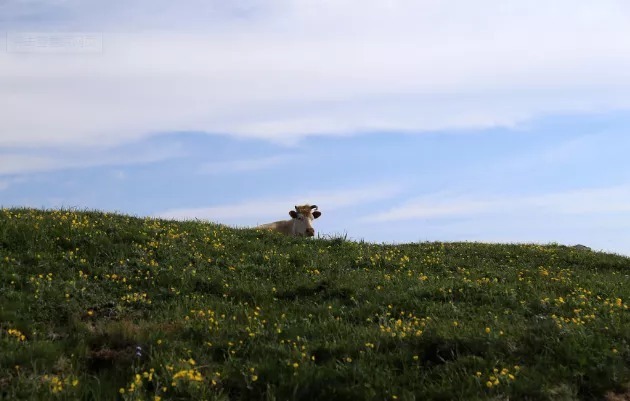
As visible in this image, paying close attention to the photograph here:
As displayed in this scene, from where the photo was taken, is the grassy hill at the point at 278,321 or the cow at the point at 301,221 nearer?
the grassy hill at the point at 278,321

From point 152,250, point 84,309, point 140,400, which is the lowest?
point 140,400

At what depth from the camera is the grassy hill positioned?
328 inches

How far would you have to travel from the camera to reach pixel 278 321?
10922 mm

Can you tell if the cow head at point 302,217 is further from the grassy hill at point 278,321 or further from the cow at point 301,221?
the grassy hill at point 278,321

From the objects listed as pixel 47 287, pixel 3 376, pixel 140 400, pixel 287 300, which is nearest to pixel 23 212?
pixel 47 287

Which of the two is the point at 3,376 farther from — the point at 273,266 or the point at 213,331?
the point at 273,266

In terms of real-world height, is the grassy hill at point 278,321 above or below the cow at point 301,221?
below

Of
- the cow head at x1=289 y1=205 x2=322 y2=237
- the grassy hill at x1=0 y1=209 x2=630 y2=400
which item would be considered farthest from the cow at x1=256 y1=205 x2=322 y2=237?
the grassy hill at x1=0 y1=209 x2=630 y2=400

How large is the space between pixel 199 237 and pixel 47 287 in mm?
5923

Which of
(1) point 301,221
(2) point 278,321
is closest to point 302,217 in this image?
(1) point 301,221

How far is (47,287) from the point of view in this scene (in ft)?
38.9

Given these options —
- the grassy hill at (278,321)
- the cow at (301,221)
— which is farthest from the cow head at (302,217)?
the grassy hill at (278,321)

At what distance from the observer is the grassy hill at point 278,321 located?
8336 mm

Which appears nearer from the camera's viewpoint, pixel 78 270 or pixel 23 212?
pixel 78 270
